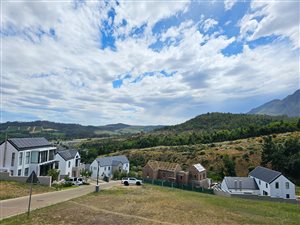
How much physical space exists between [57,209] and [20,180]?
18188 millimetres

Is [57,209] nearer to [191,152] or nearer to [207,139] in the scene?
[191,152]

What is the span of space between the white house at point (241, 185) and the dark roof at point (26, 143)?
133ft

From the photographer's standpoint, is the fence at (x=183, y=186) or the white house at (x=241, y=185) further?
the white house at (x=241, y=185)

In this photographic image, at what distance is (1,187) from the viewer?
30.6 m

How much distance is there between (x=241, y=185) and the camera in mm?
56375

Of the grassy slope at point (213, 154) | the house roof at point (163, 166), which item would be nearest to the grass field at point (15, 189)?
the house roof at point (163, 166)

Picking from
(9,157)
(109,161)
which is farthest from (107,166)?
(9,157)

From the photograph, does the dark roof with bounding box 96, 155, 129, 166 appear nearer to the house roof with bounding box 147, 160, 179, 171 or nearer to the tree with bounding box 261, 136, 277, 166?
the house roof with bounding box 147, 160, 179, 171

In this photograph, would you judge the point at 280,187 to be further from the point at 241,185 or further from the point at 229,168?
the point at 229,168

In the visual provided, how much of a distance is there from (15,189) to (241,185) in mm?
45641

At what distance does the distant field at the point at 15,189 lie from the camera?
2730 centimetres

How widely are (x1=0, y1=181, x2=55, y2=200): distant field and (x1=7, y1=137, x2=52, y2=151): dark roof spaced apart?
10106 mm

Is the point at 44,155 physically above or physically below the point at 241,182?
above

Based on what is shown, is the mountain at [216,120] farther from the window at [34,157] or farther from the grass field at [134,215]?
the grass field at [134,215]
